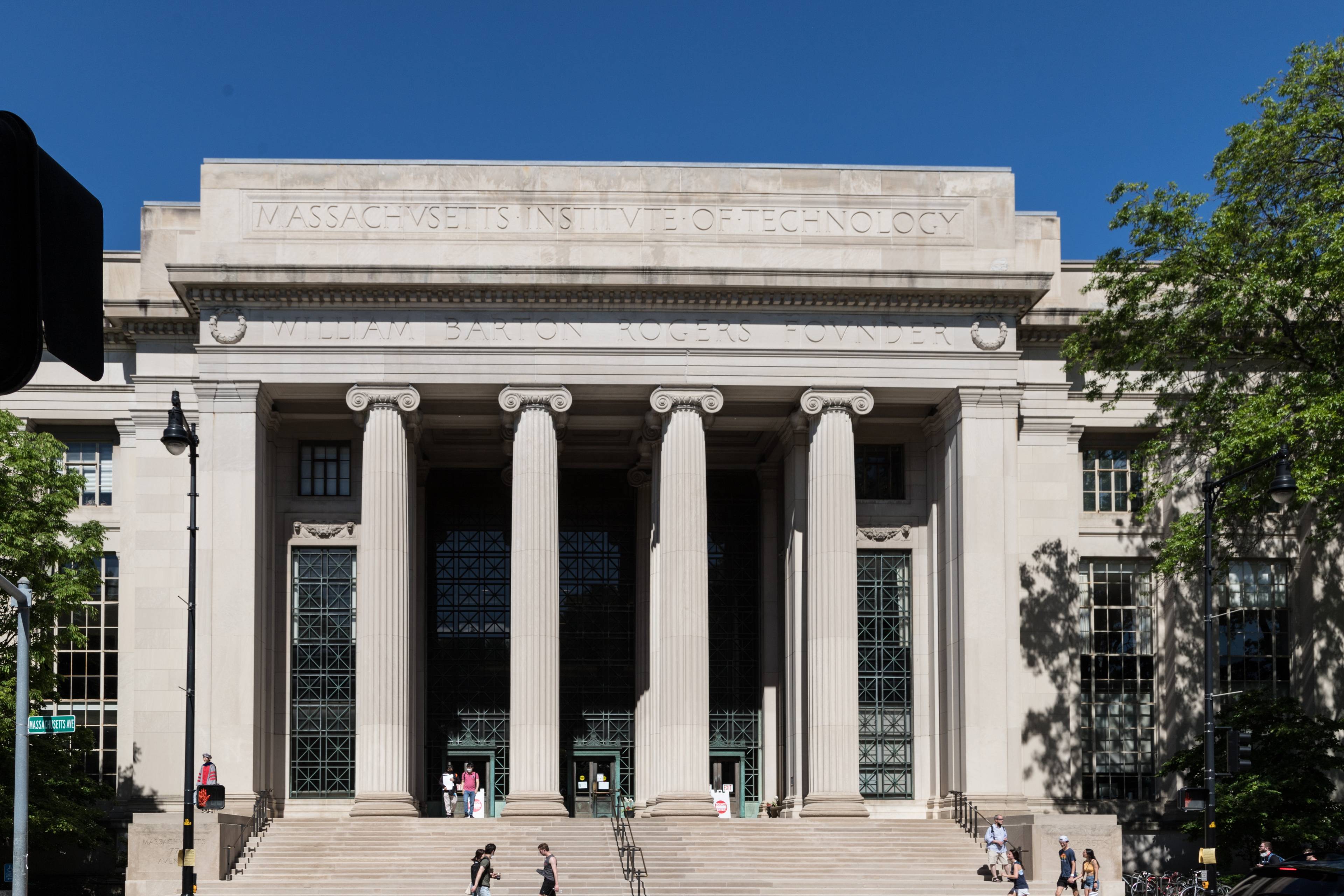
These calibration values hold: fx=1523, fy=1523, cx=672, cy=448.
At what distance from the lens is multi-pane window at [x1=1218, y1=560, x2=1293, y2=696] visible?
47.3 metres

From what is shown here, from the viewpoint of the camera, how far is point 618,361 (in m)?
42.3

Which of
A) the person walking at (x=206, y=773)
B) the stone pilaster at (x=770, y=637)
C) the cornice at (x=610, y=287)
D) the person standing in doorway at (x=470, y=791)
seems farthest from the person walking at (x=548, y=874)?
the stone pilaster at (x=770, y=637)

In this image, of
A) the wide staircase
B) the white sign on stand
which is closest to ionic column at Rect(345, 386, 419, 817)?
the wide staircase

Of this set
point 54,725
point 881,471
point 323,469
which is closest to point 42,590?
point 54,725

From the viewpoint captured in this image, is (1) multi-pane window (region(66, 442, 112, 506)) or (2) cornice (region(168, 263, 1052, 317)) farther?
(1) multi-pane window (region(66, 442, 112, 506))

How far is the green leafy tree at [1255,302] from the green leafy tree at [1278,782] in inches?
199

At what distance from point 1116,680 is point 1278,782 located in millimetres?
10868

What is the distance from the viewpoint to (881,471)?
47312 millimetres

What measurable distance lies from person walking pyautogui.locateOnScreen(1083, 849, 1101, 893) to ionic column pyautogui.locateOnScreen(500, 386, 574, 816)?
13612 mm

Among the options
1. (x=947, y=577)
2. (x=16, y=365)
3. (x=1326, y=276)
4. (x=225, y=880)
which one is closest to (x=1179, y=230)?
(x=1326, y=276)

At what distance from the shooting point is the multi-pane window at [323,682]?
44.9 m

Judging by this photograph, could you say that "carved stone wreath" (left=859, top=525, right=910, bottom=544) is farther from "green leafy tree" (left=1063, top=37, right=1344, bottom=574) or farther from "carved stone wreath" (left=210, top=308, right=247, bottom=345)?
"carved stone wreath" (left=210, top=308, right=247, bottom=345)

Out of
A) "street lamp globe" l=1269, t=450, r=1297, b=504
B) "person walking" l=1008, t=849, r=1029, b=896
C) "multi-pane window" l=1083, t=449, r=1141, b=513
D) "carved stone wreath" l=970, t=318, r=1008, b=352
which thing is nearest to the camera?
"street lamp globe" l=1269, t=450, r=1297, b=504

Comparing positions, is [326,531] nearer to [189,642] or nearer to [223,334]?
[223,334]
